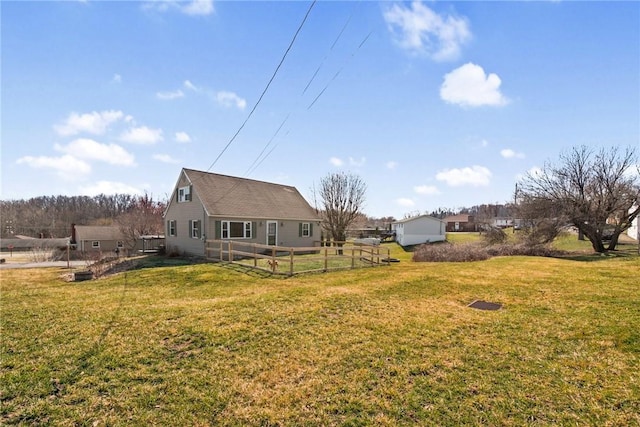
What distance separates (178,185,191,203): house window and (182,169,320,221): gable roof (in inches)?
32.2

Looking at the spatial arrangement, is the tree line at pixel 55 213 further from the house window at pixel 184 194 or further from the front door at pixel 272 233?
the front door at pixel 272 233

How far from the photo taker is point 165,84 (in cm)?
1105

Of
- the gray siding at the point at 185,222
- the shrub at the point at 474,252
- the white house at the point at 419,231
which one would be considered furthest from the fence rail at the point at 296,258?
the white house at the point at 419,231

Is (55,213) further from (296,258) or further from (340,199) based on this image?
(296,258)

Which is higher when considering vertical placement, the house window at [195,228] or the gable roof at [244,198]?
the gable roof at [244,198]

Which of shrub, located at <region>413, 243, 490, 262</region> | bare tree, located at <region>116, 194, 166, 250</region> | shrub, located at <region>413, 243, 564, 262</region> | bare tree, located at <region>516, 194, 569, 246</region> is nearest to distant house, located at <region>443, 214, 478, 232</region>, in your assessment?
bare tree, located at <region>516, 194, 569, 246</region>

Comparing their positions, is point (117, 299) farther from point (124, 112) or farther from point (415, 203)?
point (415, 203)

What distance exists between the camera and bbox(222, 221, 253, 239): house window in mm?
18000

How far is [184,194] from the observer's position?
1961cm

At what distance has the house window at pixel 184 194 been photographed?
1912 cm

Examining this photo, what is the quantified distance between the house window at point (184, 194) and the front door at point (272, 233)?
5172 mm

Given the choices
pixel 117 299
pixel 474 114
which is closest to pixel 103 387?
pixel 117 299

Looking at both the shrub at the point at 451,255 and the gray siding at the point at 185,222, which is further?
the gray siding at the point at 185,222

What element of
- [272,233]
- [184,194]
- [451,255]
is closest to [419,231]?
[451,255]
